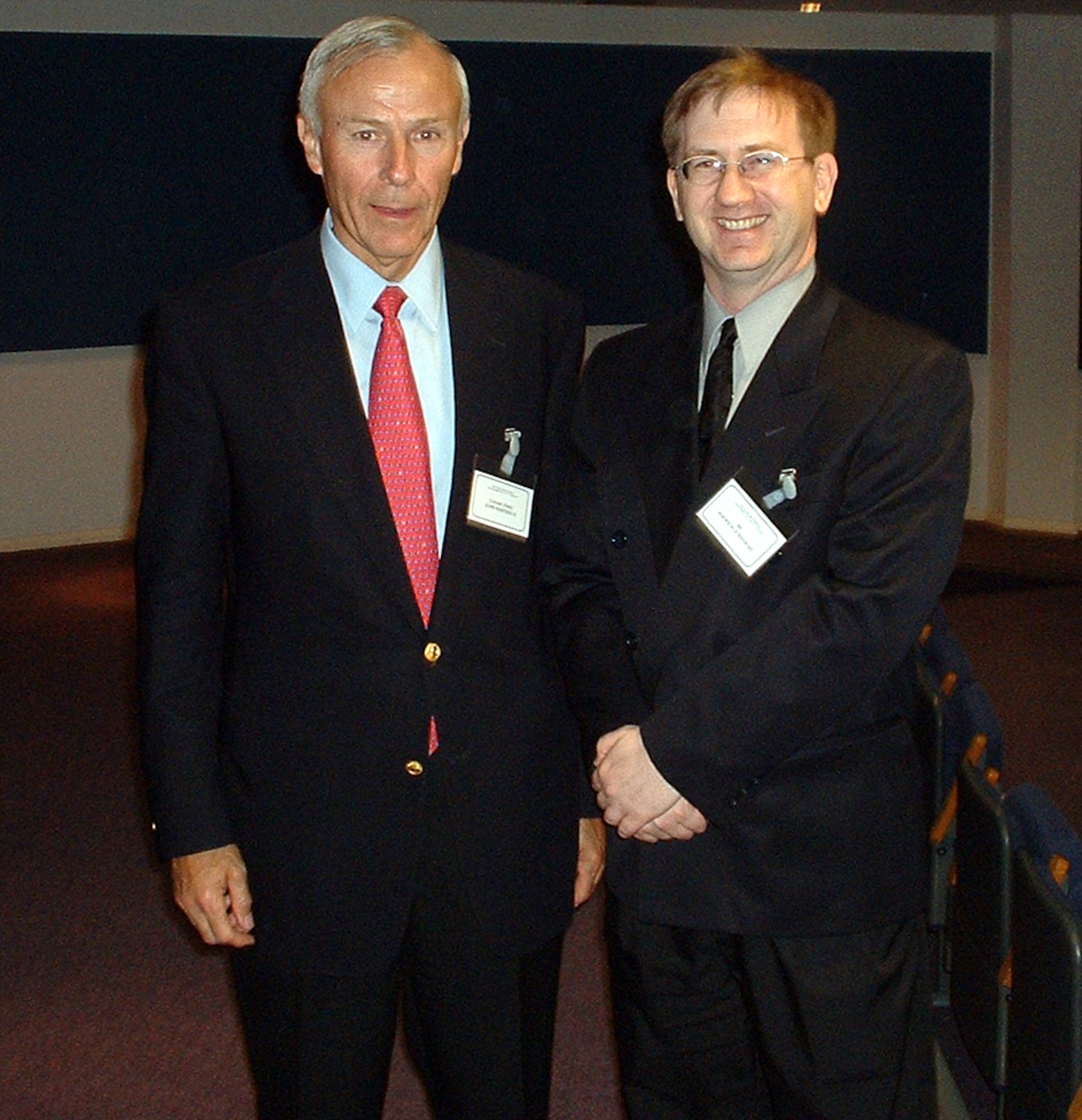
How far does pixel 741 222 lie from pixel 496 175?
6.87 metres

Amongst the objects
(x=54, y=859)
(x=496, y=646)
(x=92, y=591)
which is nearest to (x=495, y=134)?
(x=92, y=591)

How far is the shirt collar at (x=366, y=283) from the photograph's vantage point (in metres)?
1.90

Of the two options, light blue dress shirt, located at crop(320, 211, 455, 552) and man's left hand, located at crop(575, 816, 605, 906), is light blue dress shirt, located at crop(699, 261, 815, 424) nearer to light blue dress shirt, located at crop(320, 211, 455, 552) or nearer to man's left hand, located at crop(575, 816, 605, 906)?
light blue dress shirt, located at crop(320, 211, 455, 552)

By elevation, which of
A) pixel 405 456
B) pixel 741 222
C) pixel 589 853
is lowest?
pixel 589 853

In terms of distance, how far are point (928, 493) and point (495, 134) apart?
23.2ft

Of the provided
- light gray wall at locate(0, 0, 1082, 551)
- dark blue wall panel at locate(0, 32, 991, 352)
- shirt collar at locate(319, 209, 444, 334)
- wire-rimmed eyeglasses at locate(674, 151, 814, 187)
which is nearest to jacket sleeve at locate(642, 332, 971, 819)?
wire-rimmed eyeglasses at locate(674, 151, 814, 187)

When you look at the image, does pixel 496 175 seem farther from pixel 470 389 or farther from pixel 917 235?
pixel 470 389

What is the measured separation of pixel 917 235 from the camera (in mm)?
8797

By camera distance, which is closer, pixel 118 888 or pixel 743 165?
pixel 743 165

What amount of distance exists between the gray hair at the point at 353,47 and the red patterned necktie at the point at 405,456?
12.0 inches

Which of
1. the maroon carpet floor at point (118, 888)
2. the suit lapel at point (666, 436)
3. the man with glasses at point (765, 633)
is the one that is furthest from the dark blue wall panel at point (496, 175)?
the man with glasses at point (765, 633)

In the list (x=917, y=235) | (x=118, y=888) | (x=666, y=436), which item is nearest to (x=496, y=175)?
(x=917, y=235)

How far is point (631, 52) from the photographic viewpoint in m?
8.56

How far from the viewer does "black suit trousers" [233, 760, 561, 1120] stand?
1.94 m
